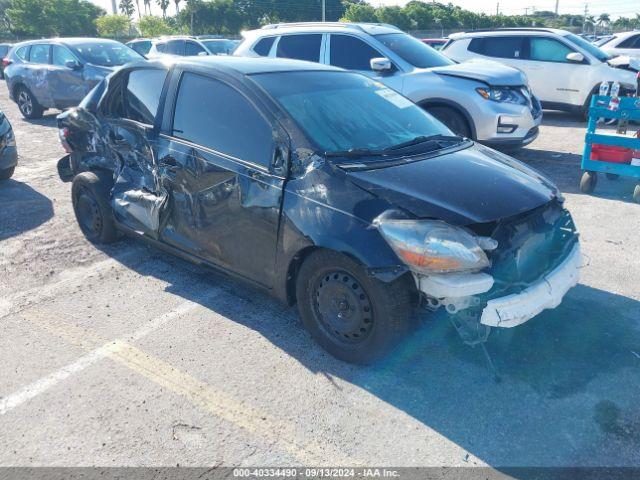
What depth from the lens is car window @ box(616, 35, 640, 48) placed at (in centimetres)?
1384

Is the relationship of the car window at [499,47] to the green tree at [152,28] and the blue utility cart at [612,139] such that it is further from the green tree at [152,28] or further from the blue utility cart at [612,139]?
the green tree at [152,28]

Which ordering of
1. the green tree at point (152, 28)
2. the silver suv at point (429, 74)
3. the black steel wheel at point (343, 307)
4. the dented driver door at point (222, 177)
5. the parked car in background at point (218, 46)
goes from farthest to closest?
the green tree at point (152, 28) → the parked car in background at point (218, 46) → the silver suv at point (429, 74) → the dented driver door at point (222, 177) → the black steel wheel at point (343, 307)

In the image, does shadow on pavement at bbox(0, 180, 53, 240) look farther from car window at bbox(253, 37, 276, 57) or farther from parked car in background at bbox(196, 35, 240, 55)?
parked car in background at bbox(196, 35, 240, 55)

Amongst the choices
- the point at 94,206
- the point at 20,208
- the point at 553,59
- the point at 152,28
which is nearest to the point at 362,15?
the point at 152,28

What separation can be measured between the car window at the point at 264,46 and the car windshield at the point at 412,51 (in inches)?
67.3

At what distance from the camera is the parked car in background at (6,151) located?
7.03 meters

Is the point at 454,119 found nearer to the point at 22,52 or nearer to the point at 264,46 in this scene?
the point at 264,46

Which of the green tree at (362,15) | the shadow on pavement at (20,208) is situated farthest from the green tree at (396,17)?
the shadow on pavement at (20,208)

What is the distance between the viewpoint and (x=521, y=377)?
3.22m

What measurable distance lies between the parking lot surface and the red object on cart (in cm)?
199

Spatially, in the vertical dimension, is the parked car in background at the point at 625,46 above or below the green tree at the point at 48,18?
below

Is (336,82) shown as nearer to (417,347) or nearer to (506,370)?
(417,347)

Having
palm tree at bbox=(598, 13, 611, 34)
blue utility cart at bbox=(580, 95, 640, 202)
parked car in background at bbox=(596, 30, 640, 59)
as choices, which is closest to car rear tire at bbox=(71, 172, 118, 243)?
blue utility cart at bbox=(580, 95, 640, 202)

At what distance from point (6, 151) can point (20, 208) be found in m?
1.20
